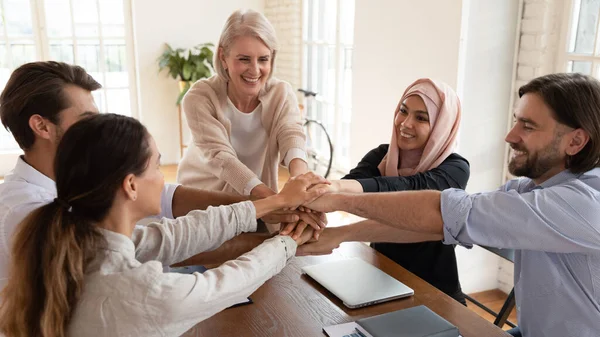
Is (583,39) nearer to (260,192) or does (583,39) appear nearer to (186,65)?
(260,192)

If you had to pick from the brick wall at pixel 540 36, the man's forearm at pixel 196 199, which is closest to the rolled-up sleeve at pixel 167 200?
the man's forearm at pixel 196 199

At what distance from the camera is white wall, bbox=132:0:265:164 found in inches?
243

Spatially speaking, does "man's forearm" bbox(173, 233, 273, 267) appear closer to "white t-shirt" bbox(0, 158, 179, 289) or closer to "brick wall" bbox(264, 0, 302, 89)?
"white t-shirt" bbox(0, 158, 179, 289)

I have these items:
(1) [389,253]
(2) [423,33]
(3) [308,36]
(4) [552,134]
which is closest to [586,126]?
(4) [552,134]

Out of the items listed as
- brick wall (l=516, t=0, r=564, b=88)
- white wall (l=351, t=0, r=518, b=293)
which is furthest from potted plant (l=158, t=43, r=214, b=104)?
brick wall (l=516, t=0, r=564, b=88)

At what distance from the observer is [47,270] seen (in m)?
0.96

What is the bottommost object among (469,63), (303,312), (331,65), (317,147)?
(317,147)

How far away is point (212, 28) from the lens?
21.2 feet

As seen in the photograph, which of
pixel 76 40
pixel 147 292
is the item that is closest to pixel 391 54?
pixel 147 292

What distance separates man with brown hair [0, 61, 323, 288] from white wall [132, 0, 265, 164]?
4.82m

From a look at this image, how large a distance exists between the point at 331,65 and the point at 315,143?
3.12 ft

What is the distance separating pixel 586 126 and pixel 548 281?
43 centimetres

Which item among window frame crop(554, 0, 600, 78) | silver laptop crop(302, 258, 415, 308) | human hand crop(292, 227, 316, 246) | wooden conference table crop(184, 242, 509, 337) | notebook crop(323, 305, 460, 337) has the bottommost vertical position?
wooden conference table crop(184, 242, 509, 337)

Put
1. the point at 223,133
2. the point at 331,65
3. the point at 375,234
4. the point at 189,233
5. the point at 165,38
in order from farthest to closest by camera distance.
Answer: the point at 165,38, the point at 331,65, the point at 223,133, the point at 375,234, the point at 189,233
